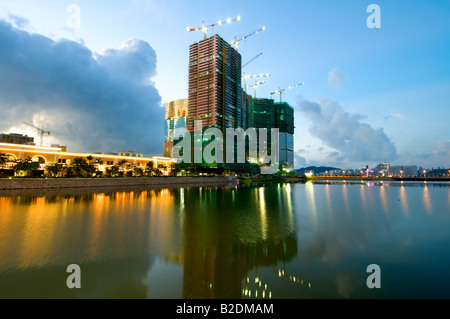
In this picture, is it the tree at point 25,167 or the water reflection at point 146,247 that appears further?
the tree at point 25,167

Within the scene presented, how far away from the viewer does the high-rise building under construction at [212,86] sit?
18138 cm

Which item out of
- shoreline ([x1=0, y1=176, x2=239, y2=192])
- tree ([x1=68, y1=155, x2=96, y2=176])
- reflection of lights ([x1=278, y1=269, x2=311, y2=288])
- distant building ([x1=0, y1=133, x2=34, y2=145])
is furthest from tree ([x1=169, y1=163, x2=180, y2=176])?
reflection of lights ([x1=278, y1=269, x2=311, y2=288])

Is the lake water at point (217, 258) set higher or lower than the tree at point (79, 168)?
lower

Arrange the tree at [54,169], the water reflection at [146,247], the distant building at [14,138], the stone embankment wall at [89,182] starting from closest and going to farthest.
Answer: the water reflection at [146,247], the stone embankment wall at [89,182], the tree at [54,169], the distant building at [14,138]

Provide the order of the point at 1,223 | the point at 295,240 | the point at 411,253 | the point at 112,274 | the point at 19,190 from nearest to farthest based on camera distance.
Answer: the point at 112,274 → the point at 411,253 → the point at 295,240 → the point at 1,223 → the point at 19,190

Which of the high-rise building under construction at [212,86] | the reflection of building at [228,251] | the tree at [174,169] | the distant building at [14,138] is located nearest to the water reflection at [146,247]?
the reflection of building at [228,251]

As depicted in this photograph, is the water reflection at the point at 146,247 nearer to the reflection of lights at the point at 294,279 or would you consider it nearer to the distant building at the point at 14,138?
the reflection of lights at the point at 294,279

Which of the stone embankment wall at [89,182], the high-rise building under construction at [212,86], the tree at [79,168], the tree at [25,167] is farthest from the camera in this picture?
the high-rise building under construction at [212,86]

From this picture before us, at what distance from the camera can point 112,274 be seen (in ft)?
29.1

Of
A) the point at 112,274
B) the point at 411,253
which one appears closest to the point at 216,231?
the point at 112,274
